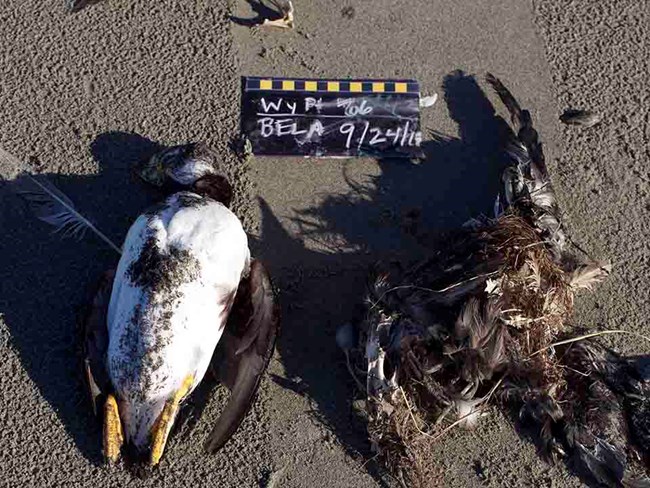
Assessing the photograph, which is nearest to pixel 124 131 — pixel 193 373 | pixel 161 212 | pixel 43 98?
pixel 43 98

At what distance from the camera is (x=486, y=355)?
12.6ft

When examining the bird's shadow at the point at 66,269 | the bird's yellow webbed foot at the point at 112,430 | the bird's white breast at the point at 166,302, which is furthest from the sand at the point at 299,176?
the bird's white breast at the point at 166,302

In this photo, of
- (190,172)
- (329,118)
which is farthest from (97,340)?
(329,118)

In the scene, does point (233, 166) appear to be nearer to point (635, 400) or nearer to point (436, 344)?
point (436, 344)

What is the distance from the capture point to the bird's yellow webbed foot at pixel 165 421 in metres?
3.79

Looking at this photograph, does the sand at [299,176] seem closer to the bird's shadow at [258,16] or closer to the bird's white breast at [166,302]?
the bird's shadow at [258,16]

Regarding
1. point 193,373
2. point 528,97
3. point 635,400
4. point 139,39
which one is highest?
point 528,97

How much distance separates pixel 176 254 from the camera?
3740mm

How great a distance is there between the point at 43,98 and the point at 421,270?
2.06 meters

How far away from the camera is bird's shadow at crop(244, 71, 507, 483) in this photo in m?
4.11

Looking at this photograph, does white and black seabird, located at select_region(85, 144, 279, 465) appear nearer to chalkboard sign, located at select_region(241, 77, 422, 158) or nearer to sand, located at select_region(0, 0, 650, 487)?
sand, located at select_region(0, 0, 650, 487)

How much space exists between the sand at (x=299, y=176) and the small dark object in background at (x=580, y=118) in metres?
0.05

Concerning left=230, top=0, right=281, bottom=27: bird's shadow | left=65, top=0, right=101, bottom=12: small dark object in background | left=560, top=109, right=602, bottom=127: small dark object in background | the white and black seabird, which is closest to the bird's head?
the white and black seabird

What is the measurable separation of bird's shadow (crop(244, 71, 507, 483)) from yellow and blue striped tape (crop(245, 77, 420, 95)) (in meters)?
0.23
